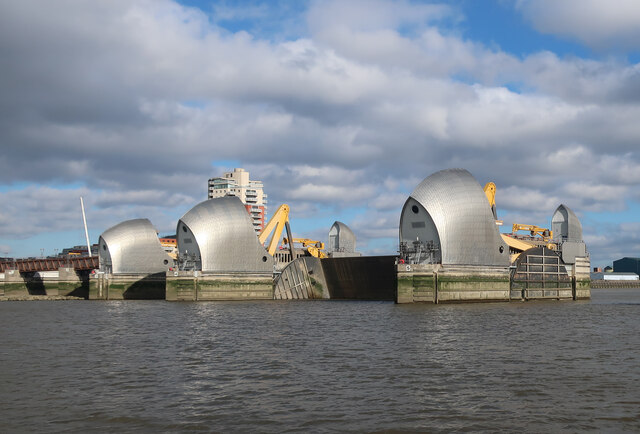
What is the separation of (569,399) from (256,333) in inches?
901

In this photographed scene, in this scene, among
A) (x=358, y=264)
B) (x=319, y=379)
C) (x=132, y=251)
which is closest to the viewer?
(x=319, y=379)

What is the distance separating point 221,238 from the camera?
279 feet

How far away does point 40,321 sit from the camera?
51.0 meters

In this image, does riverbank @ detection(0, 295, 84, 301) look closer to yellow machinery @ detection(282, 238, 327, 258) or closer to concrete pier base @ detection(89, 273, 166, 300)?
concrete pier base @ detection(89, 273, 166, 300)

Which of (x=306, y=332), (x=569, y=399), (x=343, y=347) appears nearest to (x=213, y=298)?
(x=306, y=332)

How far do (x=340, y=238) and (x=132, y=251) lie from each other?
46299 mm

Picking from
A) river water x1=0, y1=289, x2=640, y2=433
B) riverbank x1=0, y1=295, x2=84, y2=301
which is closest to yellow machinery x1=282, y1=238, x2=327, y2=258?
riverbank x1=0, y1=295, x2=84, y2=301

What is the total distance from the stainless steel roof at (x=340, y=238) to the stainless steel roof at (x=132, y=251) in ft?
137

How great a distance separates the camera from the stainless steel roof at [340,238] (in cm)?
13104

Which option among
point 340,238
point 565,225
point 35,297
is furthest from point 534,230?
point 35,297

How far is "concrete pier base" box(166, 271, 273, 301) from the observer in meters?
82.6

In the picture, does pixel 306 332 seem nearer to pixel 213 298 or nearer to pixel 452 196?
pixel 452 196

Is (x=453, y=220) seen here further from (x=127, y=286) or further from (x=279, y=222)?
(x=127, y=286)

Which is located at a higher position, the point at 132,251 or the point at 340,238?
the point at 340,238
